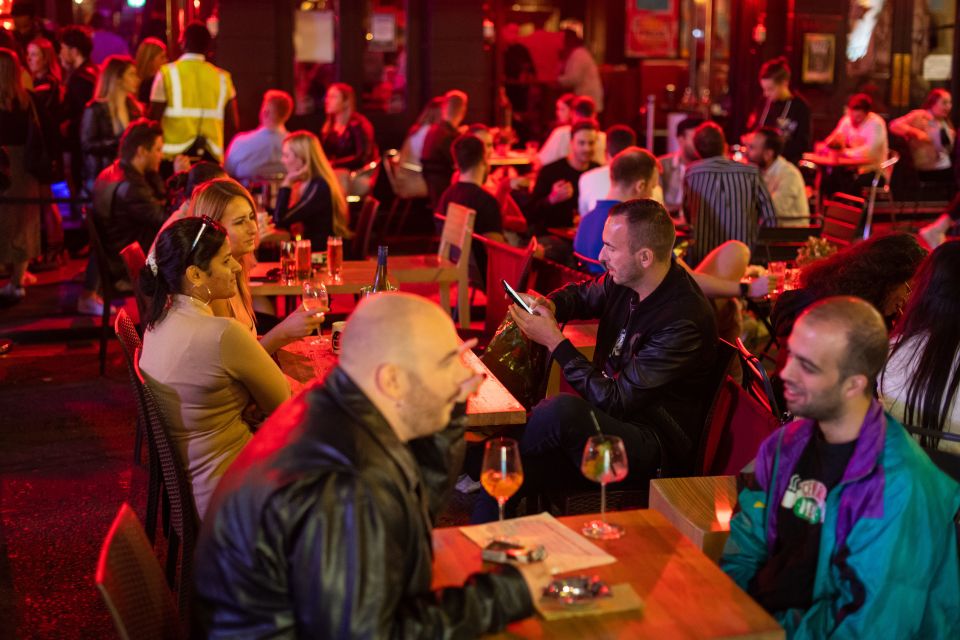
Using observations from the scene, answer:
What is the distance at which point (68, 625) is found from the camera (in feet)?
13.3

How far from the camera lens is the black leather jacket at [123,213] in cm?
724

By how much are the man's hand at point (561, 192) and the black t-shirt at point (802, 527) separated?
19.9 ft

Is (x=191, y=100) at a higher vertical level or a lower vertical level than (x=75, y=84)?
lower

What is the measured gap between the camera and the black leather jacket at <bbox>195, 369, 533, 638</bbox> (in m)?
2.11

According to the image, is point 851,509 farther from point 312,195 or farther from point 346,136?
point 346,136

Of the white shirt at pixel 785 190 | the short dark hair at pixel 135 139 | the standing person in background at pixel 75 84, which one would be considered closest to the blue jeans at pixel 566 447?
the short dark hair at pixel 135 139

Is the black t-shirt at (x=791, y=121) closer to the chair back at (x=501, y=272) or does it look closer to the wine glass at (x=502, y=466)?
the chair back at (x=501, y=272)

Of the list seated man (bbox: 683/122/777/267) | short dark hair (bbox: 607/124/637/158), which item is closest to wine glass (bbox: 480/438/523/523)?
seated man (bbox: 683/122/777/267)

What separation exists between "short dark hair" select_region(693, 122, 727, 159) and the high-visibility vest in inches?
160

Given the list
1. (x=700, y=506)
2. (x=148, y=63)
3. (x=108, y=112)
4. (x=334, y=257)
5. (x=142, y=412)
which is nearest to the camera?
(x=700, y=506)

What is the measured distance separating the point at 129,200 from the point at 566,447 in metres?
4.28

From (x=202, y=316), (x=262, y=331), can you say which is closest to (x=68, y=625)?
(x=202, y=316)

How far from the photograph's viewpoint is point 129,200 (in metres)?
7.29

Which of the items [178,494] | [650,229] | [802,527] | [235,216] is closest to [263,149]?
[235,216]
